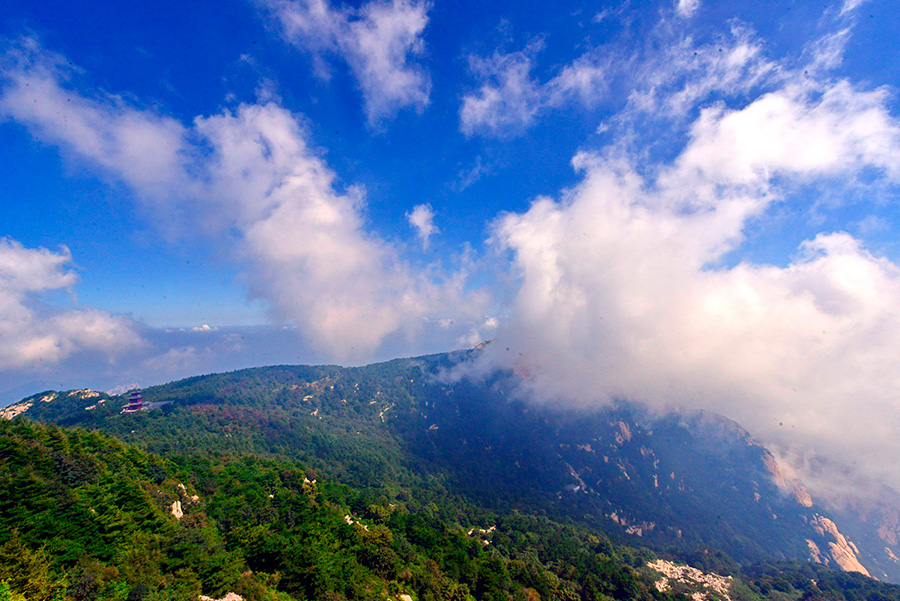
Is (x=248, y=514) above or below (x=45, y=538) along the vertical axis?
below

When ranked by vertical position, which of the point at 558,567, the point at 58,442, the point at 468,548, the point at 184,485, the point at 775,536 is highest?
the point at 58,442

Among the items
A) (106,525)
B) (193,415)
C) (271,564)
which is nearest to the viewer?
(106,525)

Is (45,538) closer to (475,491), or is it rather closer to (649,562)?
(649,562)

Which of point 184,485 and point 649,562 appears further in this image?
point 649,562

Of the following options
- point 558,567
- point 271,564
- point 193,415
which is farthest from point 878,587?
point 193,415

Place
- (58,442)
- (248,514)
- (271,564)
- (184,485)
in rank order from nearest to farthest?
(271,564) < (58,442) < (248,514) < (184,485)

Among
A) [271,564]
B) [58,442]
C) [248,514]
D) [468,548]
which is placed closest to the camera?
[271,564]

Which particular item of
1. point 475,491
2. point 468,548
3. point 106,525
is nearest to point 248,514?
point 106,525

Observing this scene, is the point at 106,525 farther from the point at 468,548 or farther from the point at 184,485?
the point at 468,548

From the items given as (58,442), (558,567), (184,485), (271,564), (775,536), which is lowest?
(775,536)
